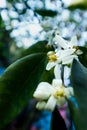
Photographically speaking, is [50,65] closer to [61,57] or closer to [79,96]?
[61,57]

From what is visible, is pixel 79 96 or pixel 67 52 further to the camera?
pixel 67 52

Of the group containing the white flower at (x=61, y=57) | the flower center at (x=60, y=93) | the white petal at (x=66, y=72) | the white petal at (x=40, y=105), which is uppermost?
the white flower at (x=61, y=57)

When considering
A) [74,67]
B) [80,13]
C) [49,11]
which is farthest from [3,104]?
[80,13]

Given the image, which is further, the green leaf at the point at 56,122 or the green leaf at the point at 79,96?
the green leaf at the point at 56,122

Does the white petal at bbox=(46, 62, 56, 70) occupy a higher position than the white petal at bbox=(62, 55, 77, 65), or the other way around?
the white petal at bbox=(62, 55, 77, 65)

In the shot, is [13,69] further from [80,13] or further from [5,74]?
[80,13]

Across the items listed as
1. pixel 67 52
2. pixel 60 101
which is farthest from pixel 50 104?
pixel 67 52

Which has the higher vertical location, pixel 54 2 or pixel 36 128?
pixel 54 2
